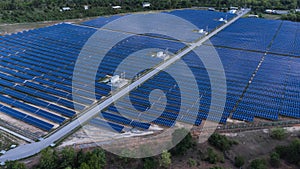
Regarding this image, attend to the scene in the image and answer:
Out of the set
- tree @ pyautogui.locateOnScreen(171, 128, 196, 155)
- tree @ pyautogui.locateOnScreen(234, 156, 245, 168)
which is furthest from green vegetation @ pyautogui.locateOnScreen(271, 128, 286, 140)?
tree @ pyautogui.locateOnScreen(171, 128, 196, 155)

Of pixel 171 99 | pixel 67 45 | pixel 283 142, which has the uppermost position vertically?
pixel 67 45

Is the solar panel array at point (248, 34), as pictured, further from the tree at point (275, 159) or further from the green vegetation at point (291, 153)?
the tree at point (275, 159)

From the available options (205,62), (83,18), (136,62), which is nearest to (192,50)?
(205,62)

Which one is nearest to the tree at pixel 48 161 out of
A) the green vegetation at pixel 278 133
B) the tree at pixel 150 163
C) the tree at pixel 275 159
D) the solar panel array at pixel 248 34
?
the tree at pixel 150 163

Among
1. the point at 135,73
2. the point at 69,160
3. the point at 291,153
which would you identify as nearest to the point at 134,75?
the point at 135,73

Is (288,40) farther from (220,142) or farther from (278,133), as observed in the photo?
(220,142)

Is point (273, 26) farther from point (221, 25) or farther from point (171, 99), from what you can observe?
point (171, 99)
